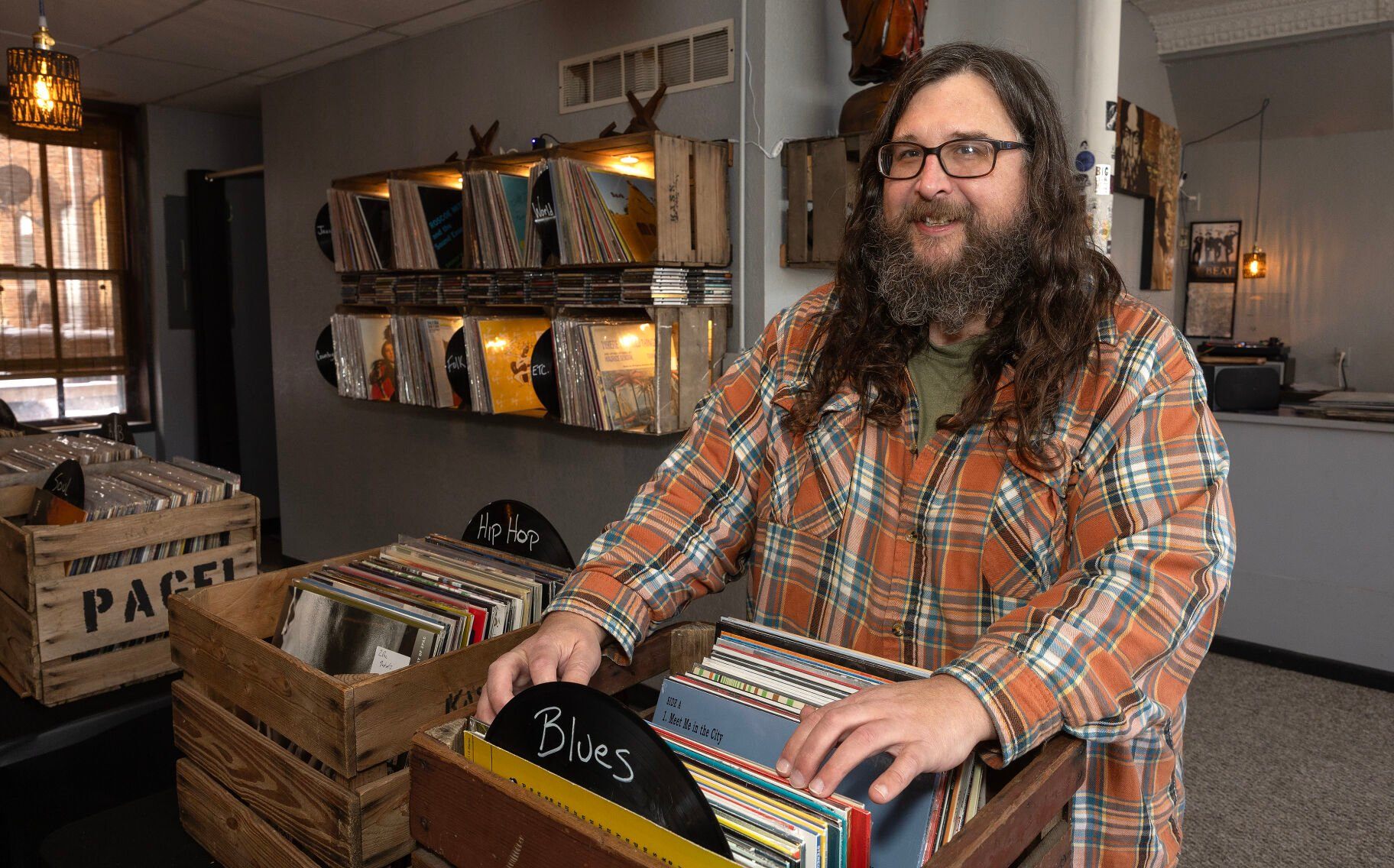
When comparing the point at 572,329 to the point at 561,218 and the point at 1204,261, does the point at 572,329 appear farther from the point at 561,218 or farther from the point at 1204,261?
the point at 1204,261

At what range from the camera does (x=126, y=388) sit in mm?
5402

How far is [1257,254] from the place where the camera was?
695 centimetres

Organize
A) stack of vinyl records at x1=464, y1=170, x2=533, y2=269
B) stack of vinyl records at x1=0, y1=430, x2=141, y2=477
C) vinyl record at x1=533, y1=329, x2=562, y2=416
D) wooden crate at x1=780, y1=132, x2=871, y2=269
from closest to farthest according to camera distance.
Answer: stack of vinyl records at x1=0, y1=430, x2=141, y2=477
wooden crate at x1=780, y1=132, x2=871, y2=269
vinyl record at x1=533, y1=329, x2=562, y2=416
stack of vinyl records at x1=464, y1=170, x2=533, y2=269

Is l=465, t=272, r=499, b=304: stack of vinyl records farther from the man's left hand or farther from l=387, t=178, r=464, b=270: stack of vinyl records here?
the man's left hand

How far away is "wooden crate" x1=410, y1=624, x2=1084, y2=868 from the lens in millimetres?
674

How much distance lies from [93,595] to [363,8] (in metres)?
2.47

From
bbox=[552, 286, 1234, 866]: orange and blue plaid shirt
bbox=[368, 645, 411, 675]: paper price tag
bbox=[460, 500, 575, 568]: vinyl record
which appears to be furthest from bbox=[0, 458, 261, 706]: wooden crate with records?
bbox=[552, 286, 1234, 866]: orange and blue plaid shirt

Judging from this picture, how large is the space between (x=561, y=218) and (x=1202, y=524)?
2.18 meters

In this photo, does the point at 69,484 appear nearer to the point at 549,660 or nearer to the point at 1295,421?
the point at 549,660

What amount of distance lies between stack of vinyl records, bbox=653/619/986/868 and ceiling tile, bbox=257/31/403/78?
3.52 m

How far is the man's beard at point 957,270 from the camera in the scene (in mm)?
1236

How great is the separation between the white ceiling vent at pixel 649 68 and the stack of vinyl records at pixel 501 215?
1.24 ft

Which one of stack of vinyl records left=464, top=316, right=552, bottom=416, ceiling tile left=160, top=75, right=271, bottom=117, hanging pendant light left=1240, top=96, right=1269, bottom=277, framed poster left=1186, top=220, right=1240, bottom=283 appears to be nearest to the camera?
stack of vinyl records left=464, top=316, right=552, bottom=416

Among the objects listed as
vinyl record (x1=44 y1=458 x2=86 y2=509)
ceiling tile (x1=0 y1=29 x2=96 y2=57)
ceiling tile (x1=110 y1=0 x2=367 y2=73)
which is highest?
ceiling tile (x1=0 y1=29 x2=96 y2=57)
